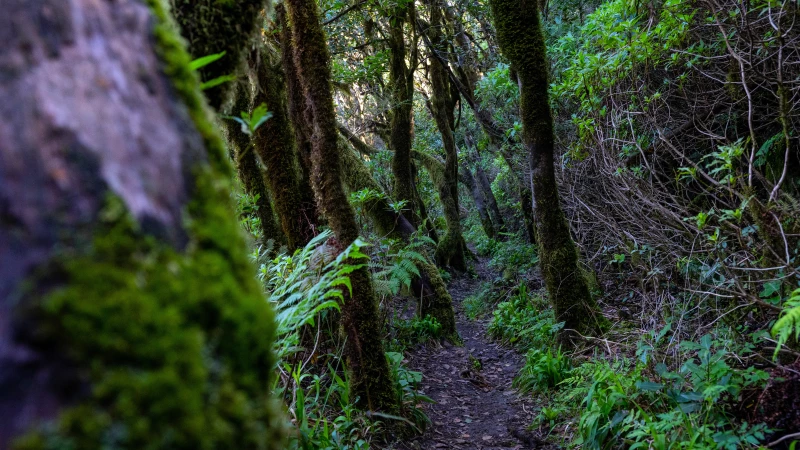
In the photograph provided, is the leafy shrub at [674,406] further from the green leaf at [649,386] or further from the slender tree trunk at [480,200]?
the slender tree trunk at [480,200]

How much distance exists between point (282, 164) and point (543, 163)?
11.4ft

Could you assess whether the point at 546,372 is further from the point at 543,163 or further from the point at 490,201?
the point at 490,201

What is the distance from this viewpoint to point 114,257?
76 centimetres

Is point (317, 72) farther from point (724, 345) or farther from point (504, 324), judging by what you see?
point (504, 324)

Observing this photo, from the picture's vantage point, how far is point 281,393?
379 centimetres

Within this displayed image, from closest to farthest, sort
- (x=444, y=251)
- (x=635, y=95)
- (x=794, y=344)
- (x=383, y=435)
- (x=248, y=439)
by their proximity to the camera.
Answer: (x=248, y=439), (x=794, y=344), (x=383, y=435), (x=635, y=95), (x=444, y=251)

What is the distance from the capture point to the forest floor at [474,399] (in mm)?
4852

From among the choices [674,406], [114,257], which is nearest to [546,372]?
[674,406]

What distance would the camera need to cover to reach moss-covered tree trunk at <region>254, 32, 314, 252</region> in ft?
20.9

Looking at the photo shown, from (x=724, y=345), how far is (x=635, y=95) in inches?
142

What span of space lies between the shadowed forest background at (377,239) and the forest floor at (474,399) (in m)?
0.05

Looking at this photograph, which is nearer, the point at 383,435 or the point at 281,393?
the point at 281,393

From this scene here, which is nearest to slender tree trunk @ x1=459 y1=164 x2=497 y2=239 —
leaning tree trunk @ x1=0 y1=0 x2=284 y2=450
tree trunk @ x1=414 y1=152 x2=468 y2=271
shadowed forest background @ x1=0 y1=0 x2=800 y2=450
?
tree trunk @ x1=414 y1=152 x2=468 y2=271

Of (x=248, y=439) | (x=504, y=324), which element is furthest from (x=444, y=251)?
(x=248, y=439)
